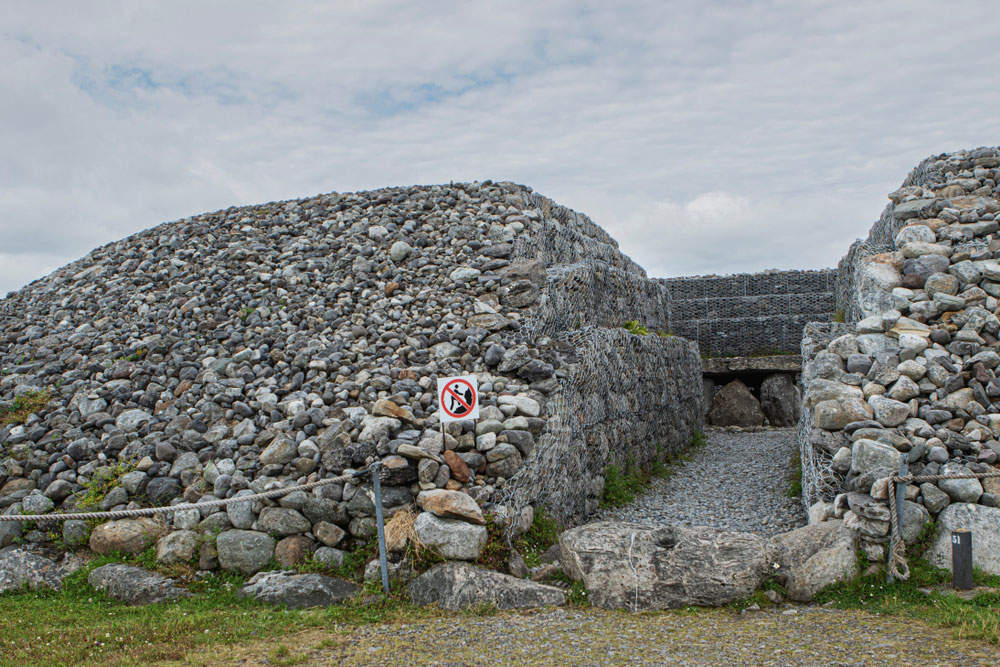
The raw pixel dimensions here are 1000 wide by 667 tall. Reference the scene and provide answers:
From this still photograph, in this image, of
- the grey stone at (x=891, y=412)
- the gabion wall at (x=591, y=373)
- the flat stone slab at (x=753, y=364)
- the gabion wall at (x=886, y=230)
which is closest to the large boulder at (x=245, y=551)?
the gabion wall at (x=591, y=373)

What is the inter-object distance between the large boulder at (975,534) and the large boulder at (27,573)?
8.58m

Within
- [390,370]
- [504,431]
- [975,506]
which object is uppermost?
[390,370]

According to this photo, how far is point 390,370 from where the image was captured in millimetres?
9516

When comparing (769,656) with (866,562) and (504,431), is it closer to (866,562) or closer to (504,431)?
(866,562)

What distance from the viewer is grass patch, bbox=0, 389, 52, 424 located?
1043 cm

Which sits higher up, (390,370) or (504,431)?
(390,370)

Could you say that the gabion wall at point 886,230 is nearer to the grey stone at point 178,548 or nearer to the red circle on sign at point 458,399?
the red circle on sign at point 458,399

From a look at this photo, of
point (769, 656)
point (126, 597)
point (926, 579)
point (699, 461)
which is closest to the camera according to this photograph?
point (769, 656)

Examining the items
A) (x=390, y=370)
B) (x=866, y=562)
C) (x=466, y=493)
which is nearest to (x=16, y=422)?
(x=390, y=370)

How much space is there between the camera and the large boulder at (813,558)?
6.71 meters

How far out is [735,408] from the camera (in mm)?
20734

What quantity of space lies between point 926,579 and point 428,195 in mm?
10041

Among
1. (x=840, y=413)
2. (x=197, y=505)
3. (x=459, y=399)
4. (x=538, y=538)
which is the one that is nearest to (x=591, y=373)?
(x=538, y=538)

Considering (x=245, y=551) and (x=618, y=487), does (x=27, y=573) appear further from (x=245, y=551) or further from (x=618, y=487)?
(x=618, y=487)
